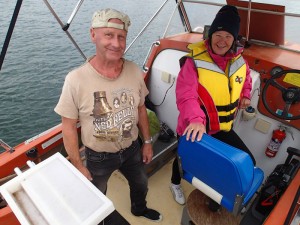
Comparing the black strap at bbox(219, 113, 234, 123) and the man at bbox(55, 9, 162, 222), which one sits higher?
the man at bbox(55, 9, 162, 222)

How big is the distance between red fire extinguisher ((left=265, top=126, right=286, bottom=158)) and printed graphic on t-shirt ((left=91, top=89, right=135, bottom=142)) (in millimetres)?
1482

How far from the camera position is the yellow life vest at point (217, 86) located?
1.73m

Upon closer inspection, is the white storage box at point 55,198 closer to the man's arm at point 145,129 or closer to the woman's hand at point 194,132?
the woman's hand at point 194,132

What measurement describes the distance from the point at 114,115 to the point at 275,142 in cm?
166

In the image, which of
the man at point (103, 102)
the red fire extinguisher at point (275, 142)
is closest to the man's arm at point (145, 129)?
the man at point (103, 102)

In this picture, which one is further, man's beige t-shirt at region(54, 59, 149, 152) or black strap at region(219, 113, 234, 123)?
black strap at region(219, 113, 234, 123)

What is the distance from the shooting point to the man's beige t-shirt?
131 cm

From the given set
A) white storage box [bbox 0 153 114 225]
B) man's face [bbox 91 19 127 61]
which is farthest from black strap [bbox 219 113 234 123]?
white storage box [bbox 0 153 114 225]

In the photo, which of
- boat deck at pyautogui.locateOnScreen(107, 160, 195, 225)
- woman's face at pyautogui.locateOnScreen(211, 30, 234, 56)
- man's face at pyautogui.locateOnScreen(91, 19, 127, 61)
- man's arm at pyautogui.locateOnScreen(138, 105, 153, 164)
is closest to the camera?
man's face at pyautogui.locateOnScreen(91, 19, 127, 61)

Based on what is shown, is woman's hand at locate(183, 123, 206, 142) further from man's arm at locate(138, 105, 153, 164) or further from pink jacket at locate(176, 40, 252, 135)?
man's arm at locate(138, 105, 153, 164)

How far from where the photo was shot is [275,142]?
7.54 feet

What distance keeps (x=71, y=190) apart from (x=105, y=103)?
24.9 inches

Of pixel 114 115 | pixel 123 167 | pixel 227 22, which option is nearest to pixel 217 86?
pixel 227 22

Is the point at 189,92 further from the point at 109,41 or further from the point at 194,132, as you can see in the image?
the point at 109,41
